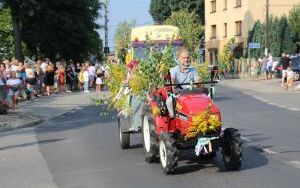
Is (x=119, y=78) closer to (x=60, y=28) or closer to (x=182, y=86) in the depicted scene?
(x=182, y=86)

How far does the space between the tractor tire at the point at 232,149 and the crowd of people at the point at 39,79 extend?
1281 centimetres

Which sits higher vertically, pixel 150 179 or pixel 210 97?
pixel 210 97

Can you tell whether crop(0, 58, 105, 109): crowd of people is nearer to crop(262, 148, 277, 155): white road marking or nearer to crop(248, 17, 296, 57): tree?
crop(262, 148, 277, 155): white road marking

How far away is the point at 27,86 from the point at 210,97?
19.6m

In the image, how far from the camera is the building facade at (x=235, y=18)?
64625 millimetres

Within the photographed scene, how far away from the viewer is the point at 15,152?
42.1 ft

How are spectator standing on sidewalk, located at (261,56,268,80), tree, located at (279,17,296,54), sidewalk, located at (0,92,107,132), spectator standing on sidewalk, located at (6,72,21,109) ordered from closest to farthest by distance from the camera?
sidewalk, located at (0,92,107,132) → spectator standing on sidewalk, located at (6,72,21,109) → spectator standing on sidewalk, located at (261,56,268,80) → tree, located at (279,17,296,54)

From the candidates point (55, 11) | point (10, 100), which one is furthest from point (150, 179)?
point (55, 11)

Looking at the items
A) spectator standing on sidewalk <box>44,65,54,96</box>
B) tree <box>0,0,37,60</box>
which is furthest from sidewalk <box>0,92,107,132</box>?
tree <box>0,0,37,60</box>

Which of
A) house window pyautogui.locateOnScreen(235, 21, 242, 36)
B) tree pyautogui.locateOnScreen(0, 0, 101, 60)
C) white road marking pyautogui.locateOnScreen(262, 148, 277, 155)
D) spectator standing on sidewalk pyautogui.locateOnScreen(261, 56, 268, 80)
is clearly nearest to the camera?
white road marking pyautogui.locateOnScreen(262, 148, 277, 155)

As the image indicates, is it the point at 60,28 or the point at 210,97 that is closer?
the point at 210,97

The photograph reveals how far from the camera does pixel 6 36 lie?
4794cm

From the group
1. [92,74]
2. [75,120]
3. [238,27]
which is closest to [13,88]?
[75,120]

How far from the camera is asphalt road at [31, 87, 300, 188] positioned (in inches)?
352
